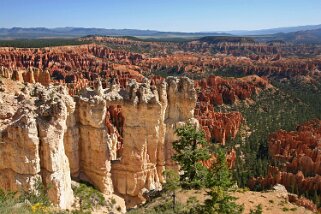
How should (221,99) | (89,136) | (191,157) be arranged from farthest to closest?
(221,99)
(89,136)
(191,157)

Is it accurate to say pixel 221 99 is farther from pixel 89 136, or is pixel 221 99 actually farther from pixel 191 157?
pixel 191 157

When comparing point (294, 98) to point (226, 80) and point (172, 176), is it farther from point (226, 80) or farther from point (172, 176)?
point (172, 176)

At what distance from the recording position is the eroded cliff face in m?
21.8

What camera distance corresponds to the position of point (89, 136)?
2750 cm

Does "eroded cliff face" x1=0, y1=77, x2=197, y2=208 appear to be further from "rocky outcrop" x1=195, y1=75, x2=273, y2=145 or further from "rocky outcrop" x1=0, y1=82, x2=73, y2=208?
"rocky outcrop" x1=195, y1=75, x2=273, y2=145

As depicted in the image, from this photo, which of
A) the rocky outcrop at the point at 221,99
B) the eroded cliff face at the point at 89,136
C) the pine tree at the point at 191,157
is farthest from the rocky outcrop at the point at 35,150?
the rocky outcrop at the point at 221,99

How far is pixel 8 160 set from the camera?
72.2ft

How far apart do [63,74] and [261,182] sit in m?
69.9

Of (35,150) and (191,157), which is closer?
(35,150)

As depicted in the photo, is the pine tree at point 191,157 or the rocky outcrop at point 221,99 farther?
the rocky outcrop at point 221,99

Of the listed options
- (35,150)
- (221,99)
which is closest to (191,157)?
(35,150)

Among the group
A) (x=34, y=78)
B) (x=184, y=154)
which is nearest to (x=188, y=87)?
(x=184, y=154)

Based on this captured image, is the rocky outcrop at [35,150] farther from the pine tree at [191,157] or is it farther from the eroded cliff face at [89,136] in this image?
the pine tree at [191,157]

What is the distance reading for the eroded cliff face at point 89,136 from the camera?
21766 mm
